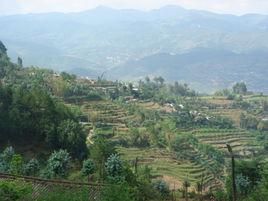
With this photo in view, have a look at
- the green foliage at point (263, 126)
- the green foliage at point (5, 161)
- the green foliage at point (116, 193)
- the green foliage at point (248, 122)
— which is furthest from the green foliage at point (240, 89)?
the green foliage at point (116, 193)

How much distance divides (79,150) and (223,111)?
63837 millimetres

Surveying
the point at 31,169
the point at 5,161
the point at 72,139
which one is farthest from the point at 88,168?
the point at 72,139

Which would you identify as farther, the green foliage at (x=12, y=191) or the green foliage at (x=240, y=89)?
the green foliage at (x=240, y=89)

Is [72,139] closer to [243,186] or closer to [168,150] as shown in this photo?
[243,186]

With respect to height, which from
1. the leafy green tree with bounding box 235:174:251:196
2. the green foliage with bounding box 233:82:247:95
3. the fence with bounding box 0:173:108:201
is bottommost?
the leafy green tree with bounding box 235:174:251:196

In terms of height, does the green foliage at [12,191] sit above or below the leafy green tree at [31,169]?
above

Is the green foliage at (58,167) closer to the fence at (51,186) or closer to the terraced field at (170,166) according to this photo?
the fence at (51,186)

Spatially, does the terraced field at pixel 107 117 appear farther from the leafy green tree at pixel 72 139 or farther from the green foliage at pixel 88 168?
the green foliage at pixel 88 168

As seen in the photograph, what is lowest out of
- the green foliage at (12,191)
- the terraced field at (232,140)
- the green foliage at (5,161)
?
the terraced field at (232,140)

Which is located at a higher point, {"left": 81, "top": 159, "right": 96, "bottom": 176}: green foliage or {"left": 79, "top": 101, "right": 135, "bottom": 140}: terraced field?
{"left": 81, "top": 159, "right": 96, "bottom": 176}: green foliage

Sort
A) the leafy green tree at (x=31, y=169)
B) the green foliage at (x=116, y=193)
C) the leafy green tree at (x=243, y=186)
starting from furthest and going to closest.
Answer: the leafy green tree at (x=243, y=186), the leafy green tree at (x=31, y=169), the green foliage at (x=116, y=193)

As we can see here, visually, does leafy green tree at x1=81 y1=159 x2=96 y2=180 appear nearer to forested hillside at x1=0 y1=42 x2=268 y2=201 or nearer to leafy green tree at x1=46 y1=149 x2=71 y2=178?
forested hillside at x1=0 y1=42 x2=268 y2=201

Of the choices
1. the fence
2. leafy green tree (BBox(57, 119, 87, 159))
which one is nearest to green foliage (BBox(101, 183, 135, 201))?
the fence

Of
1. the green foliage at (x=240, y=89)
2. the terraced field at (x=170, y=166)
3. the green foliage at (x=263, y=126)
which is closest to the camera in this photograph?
the terraced field at (x=170, y=166)
